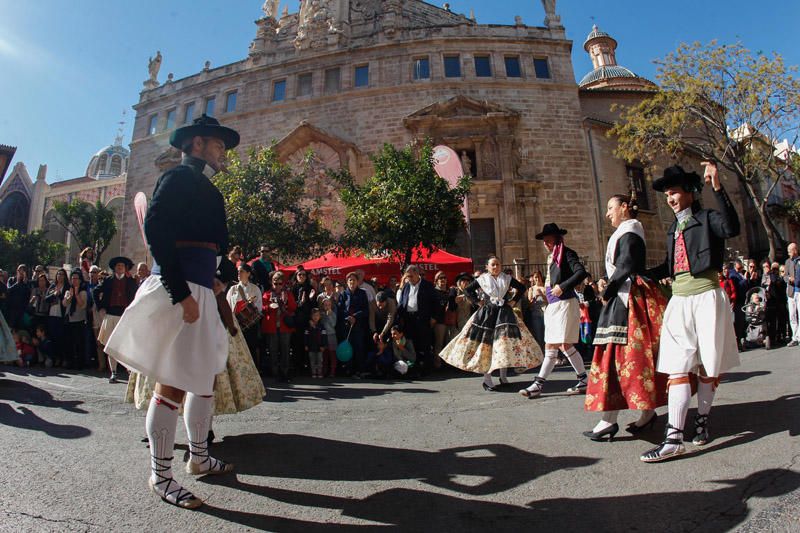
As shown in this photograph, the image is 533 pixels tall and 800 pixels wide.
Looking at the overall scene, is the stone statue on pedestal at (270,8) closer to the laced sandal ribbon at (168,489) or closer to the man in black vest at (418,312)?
the man in black vest at (418,312)

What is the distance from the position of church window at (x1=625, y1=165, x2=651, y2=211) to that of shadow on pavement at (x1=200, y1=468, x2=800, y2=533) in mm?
23659

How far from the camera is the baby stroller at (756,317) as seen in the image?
9727 millimetres

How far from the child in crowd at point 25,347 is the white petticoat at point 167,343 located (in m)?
9.64

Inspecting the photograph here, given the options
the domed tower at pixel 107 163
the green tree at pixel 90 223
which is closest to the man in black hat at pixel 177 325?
the green tree at pixel 90 223

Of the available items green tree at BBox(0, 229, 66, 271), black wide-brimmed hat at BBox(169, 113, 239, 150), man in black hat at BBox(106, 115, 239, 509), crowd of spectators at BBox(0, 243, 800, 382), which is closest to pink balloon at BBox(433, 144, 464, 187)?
crowd of spectators at BBox(0, 243, 800, 382)

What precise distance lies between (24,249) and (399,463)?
142 ft

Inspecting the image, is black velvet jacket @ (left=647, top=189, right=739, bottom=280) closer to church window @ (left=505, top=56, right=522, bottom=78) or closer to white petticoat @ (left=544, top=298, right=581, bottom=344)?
white petticoat @ (left=544, top=298, right=581, bottom=344)

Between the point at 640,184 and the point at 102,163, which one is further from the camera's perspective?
the point at 102,163

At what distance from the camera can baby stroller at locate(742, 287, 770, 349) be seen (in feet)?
31.9

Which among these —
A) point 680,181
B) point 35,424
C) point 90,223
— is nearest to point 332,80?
point 90,223

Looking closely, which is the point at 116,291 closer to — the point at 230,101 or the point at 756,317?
the point at 756,317

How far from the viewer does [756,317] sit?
981cm

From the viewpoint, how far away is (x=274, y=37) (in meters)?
27.2

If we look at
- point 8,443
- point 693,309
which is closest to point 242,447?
point 8,443
